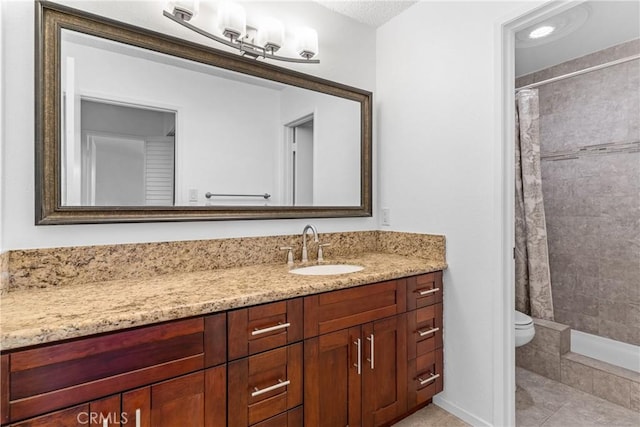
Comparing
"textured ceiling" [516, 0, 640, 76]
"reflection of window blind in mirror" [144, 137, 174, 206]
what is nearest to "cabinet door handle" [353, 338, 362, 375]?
"reflection of window blind in mirror" [144, 137, 174, 206]

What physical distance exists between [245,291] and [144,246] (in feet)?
1.90

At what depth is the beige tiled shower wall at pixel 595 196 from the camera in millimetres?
2385

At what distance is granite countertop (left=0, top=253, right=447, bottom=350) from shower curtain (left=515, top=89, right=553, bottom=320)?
1.25 m

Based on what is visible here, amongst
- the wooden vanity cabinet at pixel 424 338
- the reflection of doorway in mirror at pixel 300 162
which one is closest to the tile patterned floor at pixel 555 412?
the wooden vanity cabinet at pixel 424 338

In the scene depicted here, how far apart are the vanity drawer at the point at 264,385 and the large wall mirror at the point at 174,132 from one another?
0.75m

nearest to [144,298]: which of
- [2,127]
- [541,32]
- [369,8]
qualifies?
[2,127]

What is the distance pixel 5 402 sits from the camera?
0.80 meters

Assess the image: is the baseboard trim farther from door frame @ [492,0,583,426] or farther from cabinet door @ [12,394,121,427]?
cabinet door @ [12,394,121,427]

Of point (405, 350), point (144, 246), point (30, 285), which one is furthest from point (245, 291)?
point (405, 350)

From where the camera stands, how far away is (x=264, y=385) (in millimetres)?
1205

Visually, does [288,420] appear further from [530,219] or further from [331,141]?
[530,219]

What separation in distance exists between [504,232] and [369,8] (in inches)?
62.9

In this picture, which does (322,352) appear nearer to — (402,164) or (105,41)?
(402,164)

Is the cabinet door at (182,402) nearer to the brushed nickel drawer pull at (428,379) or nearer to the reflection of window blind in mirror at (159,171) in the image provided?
the reflection of window blind in mirror at (159,171)
